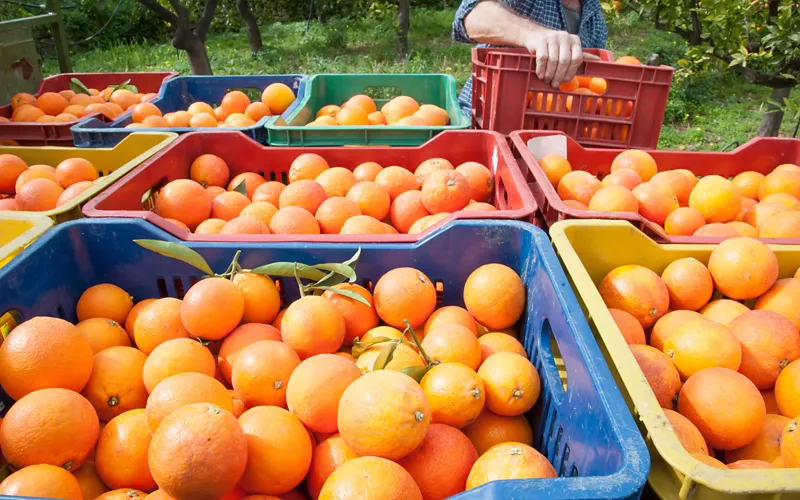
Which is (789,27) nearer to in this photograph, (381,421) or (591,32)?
(591,32)

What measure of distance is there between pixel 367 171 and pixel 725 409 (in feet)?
5.45

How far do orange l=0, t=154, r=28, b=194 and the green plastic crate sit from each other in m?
1.12

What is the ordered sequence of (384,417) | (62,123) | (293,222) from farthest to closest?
(62,123), (293,222), (384,417)

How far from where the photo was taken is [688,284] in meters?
1.68

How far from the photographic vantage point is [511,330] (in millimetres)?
1704

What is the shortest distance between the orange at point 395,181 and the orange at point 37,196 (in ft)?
4.27

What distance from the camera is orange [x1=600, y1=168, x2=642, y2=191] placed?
2.28 meters

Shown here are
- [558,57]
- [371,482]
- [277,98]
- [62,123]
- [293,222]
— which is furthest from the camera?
[277,98]

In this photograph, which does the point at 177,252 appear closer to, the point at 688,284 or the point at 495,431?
the point at 495,431

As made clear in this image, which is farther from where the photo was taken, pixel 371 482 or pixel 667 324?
pixel 667 324

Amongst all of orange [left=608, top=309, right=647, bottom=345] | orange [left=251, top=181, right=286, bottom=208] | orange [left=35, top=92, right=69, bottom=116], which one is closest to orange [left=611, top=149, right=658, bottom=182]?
orange [left=608, top=309, right=647, bottom=345]

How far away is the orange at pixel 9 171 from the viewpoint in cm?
242

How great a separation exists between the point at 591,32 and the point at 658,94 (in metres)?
1.32

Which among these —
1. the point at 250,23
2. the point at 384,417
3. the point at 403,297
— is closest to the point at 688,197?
the point at 403,297
